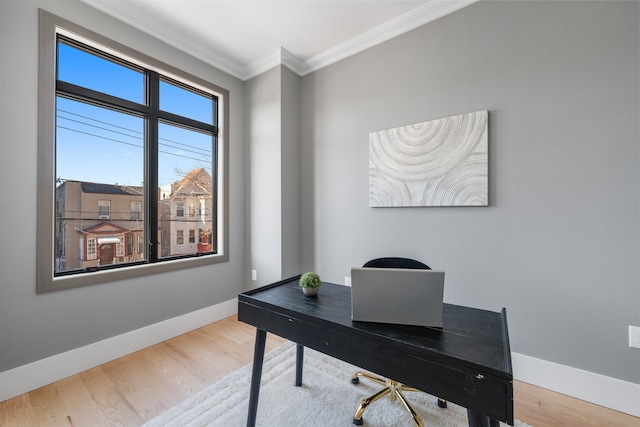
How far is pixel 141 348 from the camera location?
2.28 metres

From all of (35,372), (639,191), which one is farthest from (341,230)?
(35,372)

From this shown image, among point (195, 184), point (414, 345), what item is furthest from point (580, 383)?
point (195, 184)

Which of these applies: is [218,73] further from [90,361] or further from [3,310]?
[90,361]

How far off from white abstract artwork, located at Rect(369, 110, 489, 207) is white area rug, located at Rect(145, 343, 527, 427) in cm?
135

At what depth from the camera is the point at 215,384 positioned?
70.4 inches

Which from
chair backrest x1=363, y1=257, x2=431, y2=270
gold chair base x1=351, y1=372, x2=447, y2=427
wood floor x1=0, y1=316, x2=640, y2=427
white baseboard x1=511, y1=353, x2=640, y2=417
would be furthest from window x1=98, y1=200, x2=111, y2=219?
white baseboard x1=511, y1=353, x2=640, y2=417

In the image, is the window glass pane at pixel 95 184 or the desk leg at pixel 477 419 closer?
the desk leg at pixel 477 419

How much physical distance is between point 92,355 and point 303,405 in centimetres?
164

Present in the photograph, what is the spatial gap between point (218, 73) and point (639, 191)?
3445 mm

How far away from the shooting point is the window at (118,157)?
189cm

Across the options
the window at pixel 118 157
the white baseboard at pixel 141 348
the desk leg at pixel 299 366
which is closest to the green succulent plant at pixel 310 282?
the desk leg at pixel 299 366

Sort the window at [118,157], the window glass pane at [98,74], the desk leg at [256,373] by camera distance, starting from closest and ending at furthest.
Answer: the desk leg at [256,373], the window at [118,157], the window glass pane at [98,74]

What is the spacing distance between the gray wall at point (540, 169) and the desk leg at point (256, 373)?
4.57ft

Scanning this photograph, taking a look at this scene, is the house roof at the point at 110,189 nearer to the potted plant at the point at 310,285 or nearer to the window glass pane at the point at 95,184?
the window glass pane at the point at 95,184
